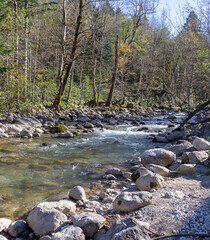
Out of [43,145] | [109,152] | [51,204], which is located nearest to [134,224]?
[51,204]

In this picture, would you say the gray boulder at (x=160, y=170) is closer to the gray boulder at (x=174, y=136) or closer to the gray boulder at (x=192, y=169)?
the gray boulder at (x=192, y=169)

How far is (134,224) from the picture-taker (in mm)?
2408

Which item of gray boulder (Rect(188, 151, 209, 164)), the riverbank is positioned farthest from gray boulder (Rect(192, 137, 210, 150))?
the riverbank

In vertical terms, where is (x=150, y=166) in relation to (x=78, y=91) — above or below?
below

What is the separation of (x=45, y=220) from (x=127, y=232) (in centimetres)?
114

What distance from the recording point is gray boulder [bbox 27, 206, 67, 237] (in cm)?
278

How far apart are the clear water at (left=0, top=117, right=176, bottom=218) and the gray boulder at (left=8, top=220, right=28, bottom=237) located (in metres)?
0.49

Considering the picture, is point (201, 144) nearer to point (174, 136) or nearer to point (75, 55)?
point (174, 136)

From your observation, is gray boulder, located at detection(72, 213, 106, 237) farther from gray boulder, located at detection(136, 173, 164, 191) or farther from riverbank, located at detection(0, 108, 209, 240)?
gray boulder, located at detection(136, 173, 164, 191)

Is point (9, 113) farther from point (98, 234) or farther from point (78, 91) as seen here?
point (98, 234)

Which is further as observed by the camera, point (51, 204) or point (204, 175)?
point (204, 175)

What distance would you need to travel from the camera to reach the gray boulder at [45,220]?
109 inches

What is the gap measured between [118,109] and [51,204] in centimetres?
1550

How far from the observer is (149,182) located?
385 cm
